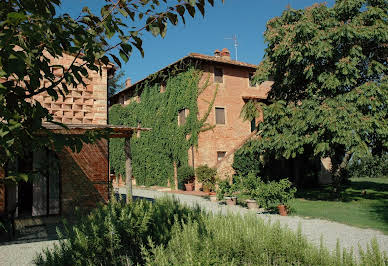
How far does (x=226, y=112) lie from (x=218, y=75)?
8.65 ft

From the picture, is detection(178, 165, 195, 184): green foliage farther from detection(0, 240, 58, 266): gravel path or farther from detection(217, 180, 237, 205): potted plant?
detection(0, 240, 58, 266): gravel path

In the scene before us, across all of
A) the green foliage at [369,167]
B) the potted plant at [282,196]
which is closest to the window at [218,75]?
the potted plant at [282,196]

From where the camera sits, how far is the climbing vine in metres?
19.4

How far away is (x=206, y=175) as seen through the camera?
17.7 metres

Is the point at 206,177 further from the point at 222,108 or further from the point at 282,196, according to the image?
the point at 282,196

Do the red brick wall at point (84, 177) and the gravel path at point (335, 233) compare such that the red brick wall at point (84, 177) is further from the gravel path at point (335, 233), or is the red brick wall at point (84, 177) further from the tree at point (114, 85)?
the tree at point (114, 85)

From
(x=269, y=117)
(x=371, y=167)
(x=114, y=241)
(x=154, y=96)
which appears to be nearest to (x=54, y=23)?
(x=114, y=241)

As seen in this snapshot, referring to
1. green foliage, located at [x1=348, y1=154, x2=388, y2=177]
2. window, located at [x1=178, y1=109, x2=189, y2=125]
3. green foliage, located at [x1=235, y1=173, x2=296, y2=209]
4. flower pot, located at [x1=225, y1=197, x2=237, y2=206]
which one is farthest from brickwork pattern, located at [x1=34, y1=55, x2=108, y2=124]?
green foliage, located at [x1=348, y1=154, x2=388, y2=177]

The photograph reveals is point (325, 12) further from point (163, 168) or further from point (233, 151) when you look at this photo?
point (163, 168)

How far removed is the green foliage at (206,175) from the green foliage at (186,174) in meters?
0.66

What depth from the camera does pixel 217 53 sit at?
22938 millimetres

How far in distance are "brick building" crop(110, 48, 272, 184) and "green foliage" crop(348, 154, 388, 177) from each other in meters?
14.8

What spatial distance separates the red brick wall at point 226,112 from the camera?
1914cm

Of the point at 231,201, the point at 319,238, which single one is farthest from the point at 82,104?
the point at 319,238
